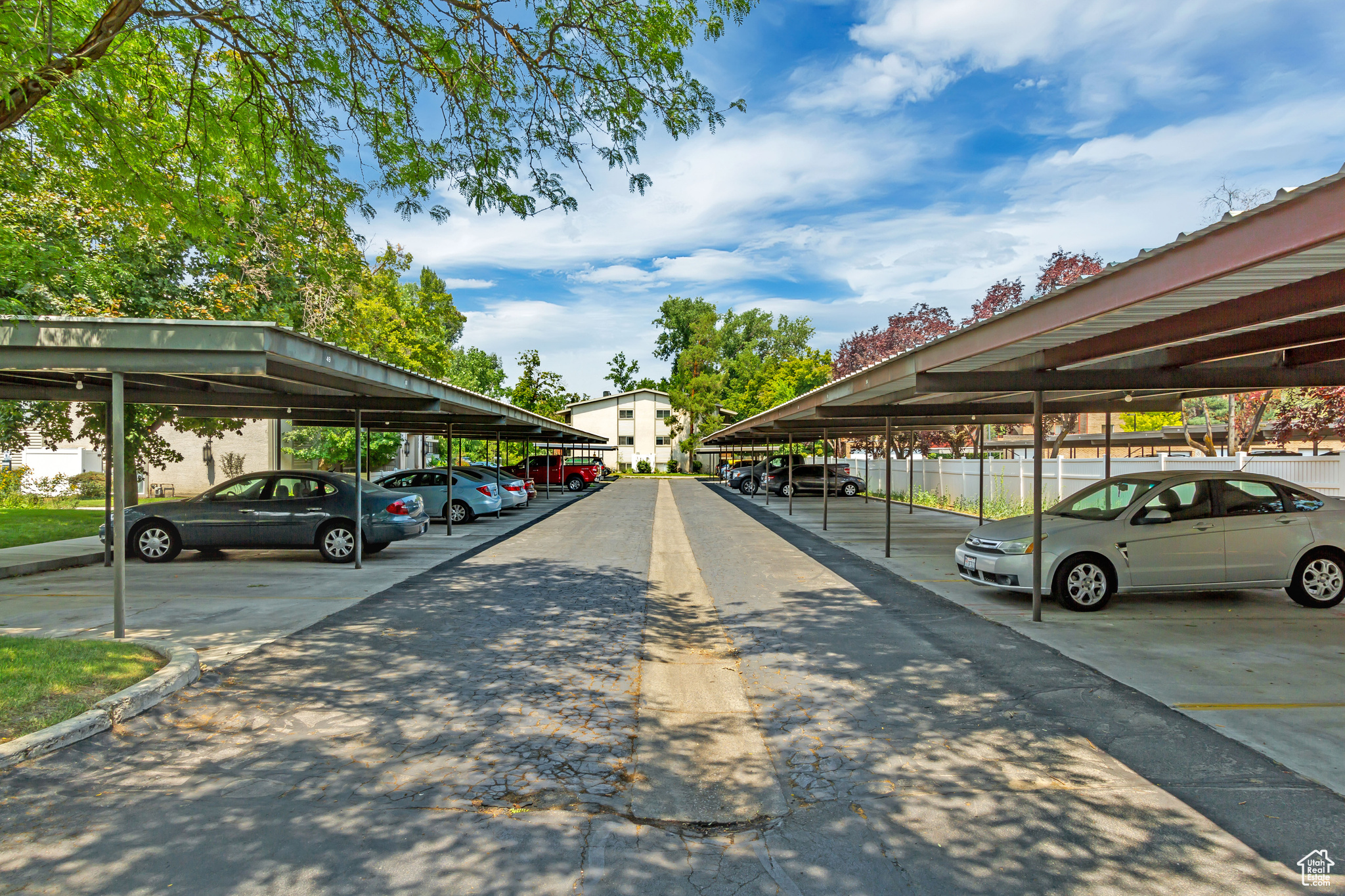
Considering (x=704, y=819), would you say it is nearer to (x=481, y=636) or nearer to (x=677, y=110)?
(x=481, y=636)

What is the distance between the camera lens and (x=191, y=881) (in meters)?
3.15

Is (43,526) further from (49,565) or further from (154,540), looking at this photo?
(154,540)

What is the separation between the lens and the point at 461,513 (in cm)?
1964

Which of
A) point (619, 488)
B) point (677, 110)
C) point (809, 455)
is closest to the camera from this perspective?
point (677, 110)

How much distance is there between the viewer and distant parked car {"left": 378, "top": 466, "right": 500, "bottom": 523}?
1894cm

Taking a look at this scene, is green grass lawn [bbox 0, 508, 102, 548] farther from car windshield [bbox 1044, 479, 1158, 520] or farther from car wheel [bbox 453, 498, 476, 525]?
car windshield [bbox 1044, 479, 1158, 520]

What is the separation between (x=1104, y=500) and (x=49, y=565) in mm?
14730

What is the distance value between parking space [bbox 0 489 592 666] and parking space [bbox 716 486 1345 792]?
7297mm

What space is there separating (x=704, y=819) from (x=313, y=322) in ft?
63.6

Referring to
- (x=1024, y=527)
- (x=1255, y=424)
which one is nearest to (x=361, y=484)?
(x=1024, y=527)

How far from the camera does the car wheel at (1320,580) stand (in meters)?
8.44

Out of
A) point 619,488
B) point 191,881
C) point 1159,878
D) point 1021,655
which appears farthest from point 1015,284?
point 191,881

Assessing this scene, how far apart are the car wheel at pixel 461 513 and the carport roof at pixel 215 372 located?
374cm
